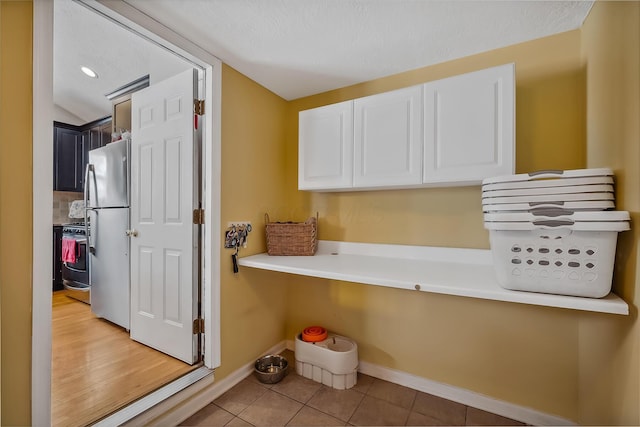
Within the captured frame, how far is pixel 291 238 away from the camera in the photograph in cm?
196

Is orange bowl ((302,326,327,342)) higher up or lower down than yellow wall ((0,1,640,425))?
lower down

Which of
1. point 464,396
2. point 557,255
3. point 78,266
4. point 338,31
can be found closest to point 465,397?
point 464,396

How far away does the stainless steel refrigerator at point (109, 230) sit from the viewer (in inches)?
94.4

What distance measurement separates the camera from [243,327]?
1938 mm

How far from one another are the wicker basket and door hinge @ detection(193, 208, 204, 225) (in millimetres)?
467

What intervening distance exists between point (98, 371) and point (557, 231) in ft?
8.95

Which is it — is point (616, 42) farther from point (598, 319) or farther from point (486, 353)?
point (486, 353)

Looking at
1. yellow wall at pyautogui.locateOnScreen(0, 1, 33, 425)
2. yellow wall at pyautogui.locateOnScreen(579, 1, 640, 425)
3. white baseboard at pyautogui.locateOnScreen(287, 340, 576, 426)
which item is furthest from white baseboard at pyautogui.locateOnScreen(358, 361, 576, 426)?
yellow wall at pyautogui.locateOnScreen(0, 1, 33, 425)

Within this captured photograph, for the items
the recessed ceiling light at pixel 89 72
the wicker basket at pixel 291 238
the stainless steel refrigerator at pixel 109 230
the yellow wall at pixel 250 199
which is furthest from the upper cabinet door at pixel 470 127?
the recessed ceiling light at pixel 89 72

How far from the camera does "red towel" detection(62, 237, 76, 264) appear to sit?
2.98 meters

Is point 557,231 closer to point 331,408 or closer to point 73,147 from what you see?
A: point 331,408

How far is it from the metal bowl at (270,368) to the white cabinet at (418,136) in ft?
4.24

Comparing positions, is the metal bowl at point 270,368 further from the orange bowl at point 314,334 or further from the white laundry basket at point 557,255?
the white laundry basket at point 557,255

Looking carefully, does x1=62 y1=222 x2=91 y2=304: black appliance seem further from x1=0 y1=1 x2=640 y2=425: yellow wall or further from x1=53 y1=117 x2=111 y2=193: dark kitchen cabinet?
x1=0 y1=1 x2=640 y2=425: yellow wall
